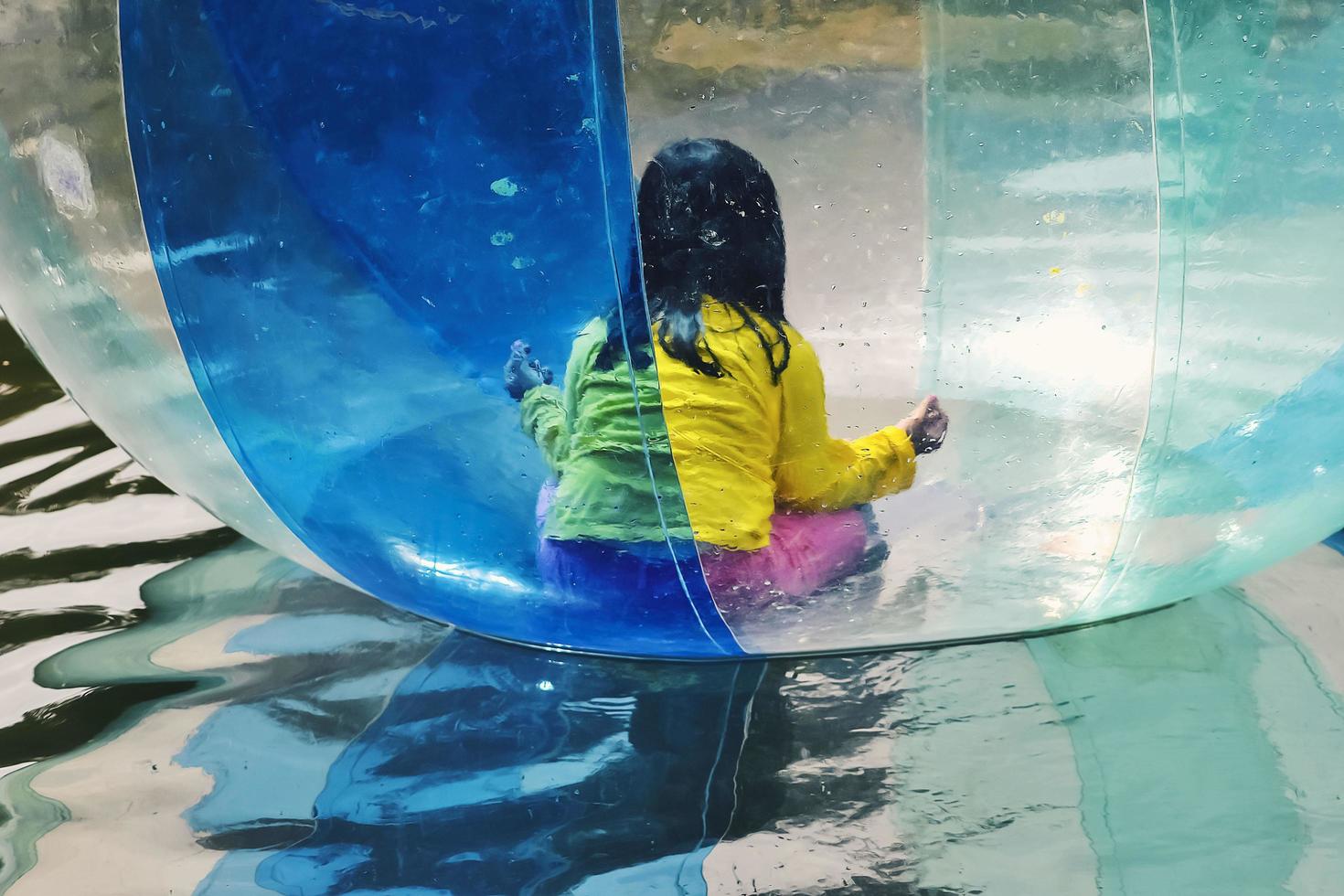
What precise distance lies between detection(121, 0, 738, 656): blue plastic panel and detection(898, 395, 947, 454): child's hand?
234mm

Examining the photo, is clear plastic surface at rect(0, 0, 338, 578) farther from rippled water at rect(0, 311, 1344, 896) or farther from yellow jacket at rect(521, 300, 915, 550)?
yellow jacket at rect(521, 300, 915, 550)

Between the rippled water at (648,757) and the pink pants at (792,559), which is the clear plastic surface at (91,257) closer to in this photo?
the rippled water at (648,757)

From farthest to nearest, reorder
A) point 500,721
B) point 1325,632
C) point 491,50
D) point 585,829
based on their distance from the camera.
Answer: point 1325,632, point 500,721, point 585,829, point 491,50

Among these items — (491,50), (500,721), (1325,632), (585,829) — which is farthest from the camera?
(1325,632)

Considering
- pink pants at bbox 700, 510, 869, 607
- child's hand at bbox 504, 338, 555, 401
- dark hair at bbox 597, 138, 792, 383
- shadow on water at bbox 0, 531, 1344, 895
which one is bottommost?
shadow on water at bbox 0, 531, 1344, 895

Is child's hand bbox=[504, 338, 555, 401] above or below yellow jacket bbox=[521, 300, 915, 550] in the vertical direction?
above

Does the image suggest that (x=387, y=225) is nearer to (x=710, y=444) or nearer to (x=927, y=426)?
(x=710, y=444)

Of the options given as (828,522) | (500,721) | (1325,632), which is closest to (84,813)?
(500,721)

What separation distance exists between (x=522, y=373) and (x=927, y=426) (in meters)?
0.37

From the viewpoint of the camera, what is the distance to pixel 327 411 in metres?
1.39

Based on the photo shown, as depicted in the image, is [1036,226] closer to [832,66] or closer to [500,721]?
[832,66]

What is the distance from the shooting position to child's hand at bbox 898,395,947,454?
4.29 feet

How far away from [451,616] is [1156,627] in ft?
2.68

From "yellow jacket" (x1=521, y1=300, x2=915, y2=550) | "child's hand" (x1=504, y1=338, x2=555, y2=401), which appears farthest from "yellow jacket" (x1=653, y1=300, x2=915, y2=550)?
"child's hand" (x1=504, y1=338, x2=555, y2=401)
